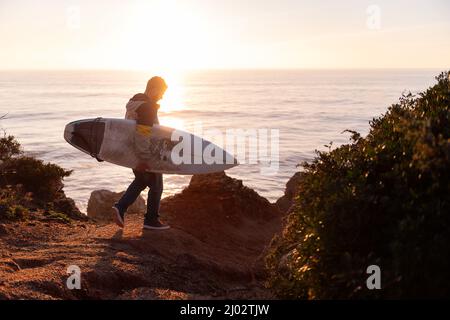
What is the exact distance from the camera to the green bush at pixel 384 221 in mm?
3459

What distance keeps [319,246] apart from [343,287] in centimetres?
40

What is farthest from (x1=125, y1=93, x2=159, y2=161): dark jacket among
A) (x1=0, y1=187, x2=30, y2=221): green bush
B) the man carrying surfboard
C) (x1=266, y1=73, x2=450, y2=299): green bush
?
(x1=266, y1=73, x2=450, y2=299): green bush

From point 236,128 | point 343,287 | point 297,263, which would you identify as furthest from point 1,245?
point 236,128

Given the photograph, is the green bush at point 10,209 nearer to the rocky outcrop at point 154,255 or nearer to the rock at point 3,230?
the rocky outcrop at point 154,255

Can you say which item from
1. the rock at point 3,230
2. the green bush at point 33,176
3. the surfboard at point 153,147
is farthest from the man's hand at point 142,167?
the green bush at point 33,176

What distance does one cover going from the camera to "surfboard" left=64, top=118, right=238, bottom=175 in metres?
9.29

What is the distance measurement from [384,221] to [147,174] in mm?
4955

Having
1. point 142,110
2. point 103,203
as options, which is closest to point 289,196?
point 103,203

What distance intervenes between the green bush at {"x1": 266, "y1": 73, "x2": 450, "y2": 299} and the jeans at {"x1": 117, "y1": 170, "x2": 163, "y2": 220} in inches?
148

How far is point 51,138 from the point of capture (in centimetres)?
3591

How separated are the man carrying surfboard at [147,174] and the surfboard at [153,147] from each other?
226 millimetres

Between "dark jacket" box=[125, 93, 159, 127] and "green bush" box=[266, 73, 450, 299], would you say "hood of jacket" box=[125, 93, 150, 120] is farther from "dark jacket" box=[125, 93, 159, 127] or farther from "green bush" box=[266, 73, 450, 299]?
"green bush" box=[266, 73, 450, 299]
